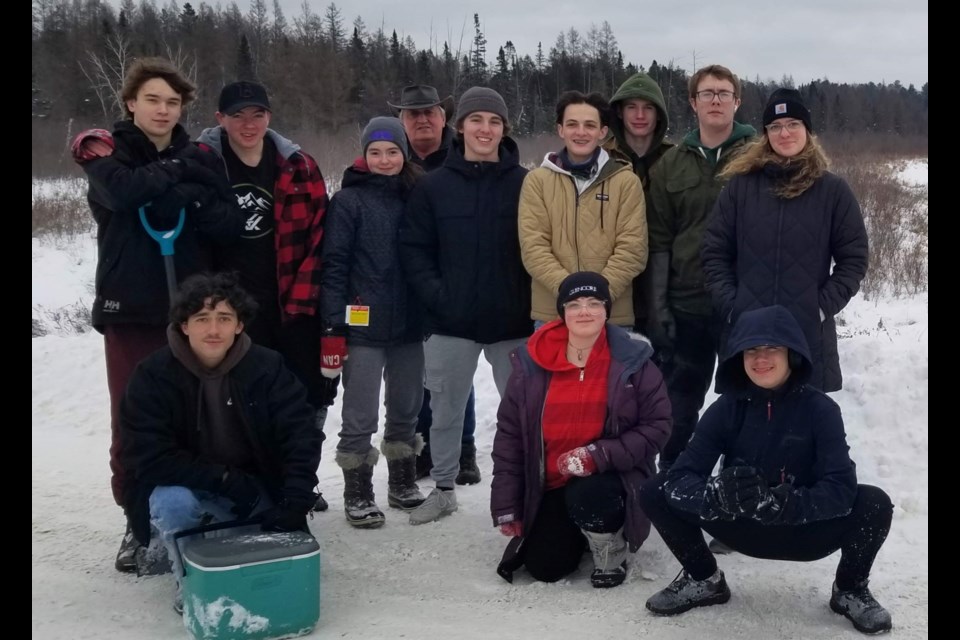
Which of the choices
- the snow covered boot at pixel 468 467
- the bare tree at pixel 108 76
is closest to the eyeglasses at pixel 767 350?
the snow covered boot at pixel 468 467

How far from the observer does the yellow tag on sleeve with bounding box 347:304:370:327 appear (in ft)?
14.3

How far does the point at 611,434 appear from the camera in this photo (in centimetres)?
370

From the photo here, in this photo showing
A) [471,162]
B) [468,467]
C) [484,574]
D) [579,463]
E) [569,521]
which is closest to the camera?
[579,463]

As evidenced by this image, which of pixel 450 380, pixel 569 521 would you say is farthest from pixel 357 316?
pixel 569 521

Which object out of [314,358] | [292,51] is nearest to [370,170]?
[314,358]

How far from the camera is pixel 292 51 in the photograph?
40.5 m

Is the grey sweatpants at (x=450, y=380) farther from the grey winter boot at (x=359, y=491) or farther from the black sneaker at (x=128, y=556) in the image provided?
the black sneaker at (x=128, y=556)

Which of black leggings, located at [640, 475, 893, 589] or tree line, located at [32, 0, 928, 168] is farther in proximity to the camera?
tree line, located at [32, 0, 928, 168]

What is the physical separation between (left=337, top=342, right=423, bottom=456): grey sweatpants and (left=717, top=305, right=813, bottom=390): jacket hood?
1795 mm

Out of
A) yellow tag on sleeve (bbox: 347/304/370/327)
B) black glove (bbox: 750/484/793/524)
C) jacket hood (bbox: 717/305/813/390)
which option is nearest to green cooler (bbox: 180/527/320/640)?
yellow tag on sleeve (bbox: 347/304/370/327)

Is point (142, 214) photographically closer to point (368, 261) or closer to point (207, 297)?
point (207, 297)

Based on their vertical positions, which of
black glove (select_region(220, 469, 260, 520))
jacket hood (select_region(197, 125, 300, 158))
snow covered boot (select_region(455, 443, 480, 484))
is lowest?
snow covered boot (select_region(455, 443, 480, 484))

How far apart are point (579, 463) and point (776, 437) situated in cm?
82

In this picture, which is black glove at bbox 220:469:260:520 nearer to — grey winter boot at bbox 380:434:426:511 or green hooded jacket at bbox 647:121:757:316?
grey winter boot at bbox 380:434:426:511
